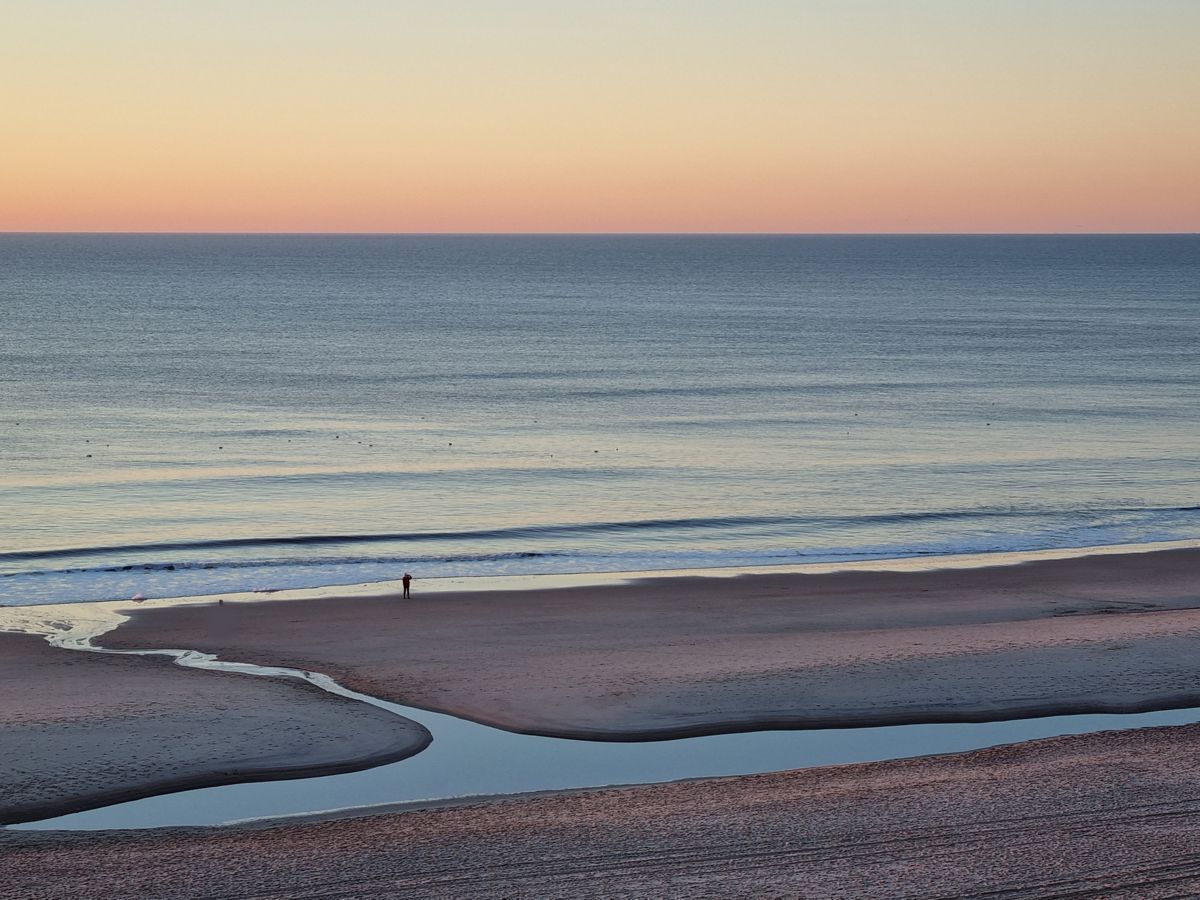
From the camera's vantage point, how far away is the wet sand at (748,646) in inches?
911

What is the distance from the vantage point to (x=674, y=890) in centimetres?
1552

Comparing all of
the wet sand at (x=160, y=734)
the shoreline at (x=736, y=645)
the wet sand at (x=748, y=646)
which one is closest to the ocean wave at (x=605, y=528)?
the shoreline at (x=736, y=645)

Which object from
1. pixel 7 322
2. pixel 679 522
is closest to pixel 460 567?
pixel 679 522

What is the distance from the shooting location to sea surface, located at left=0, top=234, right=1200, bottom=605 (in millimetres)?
38531

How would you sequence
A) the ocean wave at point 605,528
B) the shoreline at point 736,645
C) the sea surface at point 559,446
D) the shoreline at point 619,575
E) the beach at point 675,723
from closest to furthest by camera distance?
the beach at point 675,723 < the shoreline at point 736,645 < the shoreline at point 619,575 < the ocean wave at point 605,528 < the sea surface at point 559,446

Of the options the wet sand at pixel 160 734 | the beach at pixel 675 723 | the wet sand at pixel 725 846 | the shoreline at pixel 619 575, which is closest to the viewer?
the wet sand at pixel 725 846

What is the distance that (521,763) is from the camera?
20578mm

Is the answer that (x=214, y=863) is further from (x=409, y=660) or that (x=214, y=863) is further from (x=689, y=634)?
(x=689, y=634)

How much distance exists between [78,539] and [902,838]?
28488mm

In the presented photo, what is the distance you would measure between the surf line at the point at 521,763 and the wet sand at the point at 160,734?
35 centimetres

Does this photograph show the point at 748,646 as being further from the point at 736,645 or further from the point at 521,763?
the point at 521,763

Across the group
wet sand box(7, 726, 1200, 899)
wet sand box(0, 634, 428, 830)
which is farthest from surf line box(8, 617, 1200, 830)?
wet sand box(7, 726, 1200, 899)

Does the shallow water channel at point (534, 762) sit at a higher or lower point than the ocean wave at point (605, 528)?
lower

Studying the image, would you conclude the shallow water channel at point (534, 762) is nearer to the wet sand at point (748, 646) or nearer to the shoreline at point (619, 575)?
the wet sand at point (748, 646)
